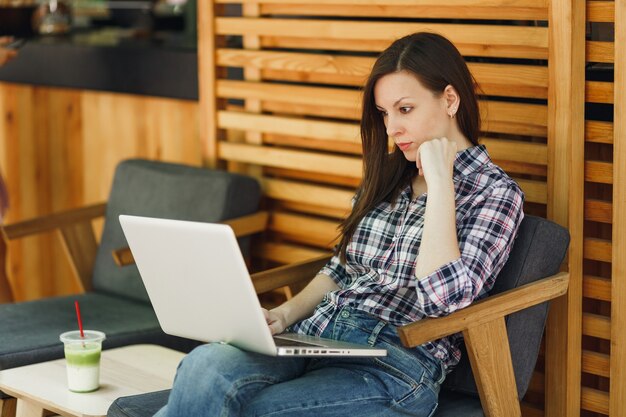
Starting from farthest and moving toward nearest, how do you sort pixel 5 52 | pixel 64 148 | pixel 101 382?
pixel 64 148
pixel 5 52
pixel 101 382

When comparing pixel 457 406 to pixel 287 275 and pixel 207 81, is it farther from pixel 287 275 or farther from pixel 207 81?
pixel 207 81

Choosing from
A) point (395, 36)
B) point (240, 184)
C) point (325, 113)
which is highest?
point (395, 36)

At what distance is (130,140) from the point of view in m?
4.30

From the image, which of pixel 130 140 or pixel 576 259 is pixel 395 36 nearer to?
pixel 576 259

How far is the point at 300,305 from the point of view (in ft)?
8.54

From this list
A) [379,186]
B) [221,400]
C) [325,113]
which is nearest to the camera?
[221,400]

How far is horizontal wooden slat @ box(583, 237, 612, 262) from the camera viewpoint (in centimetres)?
268

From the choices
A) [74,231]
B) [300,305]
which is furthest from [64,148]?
[300,305]

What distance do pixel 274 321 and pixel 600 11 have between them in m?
1.06

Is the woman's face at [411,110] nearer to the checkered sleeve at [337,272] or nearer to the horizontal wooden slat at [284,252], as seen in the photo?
the checkered sleeve at [337,272]

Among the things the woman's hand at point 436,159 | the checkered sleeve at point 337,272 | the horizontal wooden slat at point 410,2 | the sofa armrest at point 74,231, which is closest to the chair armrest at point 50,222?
the sofa armrest at point 74,231

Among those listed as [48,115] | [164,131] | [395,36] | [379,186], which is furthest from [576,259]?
[48,115]

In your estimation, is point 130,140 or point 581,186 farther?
point 130,140

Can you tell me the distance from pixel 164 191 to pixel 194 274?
1.39 metres
